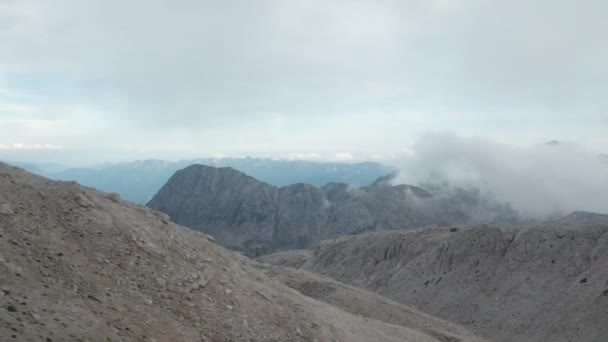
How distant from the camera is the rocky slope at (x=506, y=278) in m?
65.4

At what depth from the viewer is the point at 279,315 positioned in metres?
26.8

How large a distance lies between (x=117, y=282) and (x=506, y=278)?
73.4 meters

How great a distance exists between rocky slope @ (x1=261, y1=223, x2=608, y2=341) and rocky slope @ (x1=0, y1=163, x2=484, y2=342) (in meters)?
46.5

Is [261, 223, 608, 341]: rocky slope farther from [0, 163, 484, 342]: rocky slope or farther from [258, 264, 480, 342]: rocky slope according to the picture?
[0, 163, 484, 342]: rocky slope

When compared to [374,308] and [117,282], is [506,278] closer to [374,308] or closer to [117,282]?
[374,308]

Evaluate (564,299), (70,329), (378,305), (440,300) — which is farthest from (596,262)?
(70,329)

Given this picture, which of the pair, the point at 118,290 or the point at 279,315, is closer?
the point at 118,290

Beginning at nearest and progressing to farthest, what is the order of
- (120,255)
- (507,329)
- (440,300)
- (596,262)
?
(120,255) < (507,329) < (596,262) < (440,300)

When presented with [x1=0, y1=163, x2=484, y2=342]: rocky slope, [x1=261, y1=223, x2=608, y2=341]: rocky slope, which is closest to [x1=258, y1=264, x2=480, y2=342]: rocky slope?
[x1=0, y1=163, x2=484, y2=342]: rocky slope

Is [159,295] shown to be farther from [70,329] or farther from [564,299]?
[564,299]

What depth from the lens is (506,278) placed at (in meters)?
80.3

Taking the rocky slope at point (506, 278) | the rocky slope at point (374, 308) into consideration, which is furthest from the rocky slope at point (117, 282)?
the rocky slope at point (506, 278)

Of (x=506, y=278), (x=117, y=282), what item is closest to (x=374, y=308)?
(x=117, y=282)

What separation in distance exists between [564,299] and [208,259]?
60.0 meters
